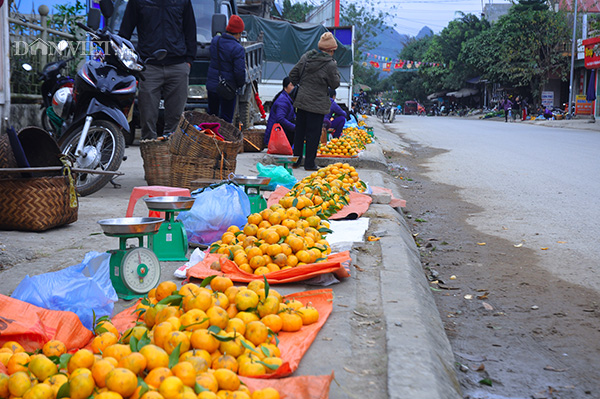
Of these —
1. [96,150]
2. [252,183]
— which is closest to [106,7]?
[96,150]

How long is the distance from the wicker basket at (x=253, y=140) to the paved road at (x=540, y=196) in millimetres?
3111

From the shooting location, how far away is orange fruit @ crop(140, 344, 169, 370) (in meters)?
1.77

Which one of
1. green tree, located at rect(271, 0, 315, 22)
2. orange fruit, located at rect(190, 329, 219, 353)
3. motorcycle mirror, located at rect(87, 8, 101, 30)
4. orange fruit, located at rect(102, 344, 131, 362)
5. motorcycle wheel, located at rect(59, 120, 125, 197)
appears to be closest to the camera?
orange fruit, located at rect(102, 344, 131, 362)

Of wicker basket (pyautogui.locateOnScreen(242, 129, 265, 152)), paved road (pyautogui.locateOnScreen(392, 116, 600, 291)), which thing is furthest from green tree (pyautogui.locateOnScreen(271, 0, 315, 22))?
wicker basket (pyautogui.locateOnScreen(242, 129, 265, 152))

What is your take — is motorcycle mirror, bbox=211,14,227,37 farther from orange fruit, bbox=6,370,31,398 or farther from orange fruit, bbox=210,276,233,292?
orange fruit, bbox=6,370,31,398

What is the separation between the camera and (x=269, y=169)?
6105 millimetres

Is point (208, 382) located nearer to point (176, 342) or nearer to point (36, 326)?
point (176, 342)

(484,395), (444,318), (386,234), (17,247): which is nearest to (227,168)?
(386,234)

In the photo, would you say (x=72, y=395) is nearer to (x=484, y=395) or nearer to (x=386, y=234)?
(x=484, y=395)

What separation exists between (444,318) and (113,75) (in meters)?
4.17

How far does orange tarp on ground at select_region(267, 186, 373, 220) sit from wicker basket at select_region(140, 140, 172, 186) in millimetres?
1164

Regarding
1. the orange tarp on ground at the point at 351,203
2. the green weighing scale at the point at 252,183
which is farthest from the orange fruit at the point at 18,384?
the orange tarp on ground at the point at 351,203

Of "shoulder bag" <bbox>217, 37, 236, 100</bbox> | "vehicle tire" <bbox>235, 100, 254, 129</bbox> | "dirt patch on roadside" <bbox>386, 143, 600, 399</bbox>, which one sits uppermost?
"shoulder bag" <bbox>217, 37, 236, 100</bbox>

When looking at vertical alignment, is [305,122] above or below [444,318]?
above
